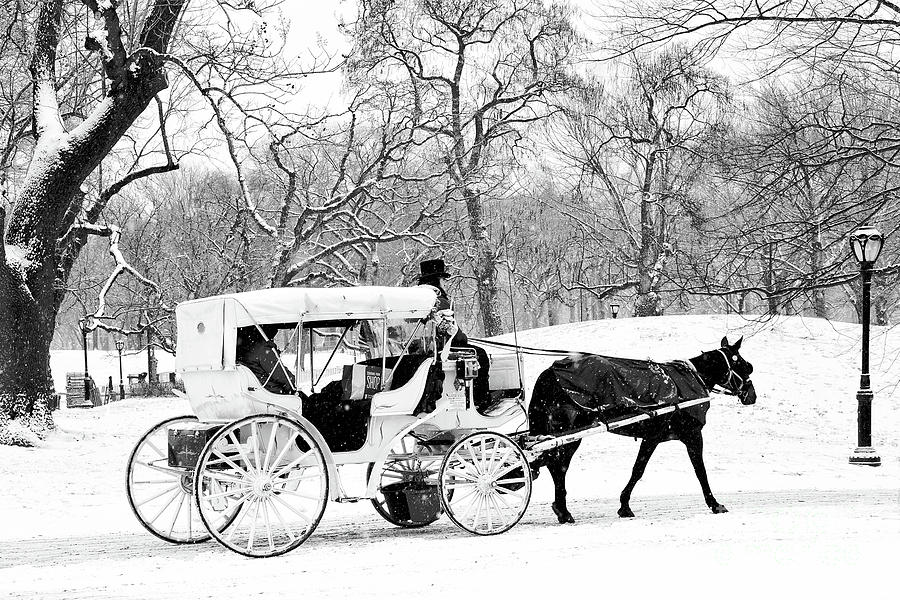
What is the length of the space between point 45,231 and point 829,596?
598 inches

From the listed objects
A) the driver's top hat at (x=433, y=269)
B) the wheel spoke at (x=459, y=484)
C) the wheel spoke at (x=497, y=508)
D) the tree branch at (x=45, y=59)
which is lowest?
the wheel spoke at (x=497, y=508)

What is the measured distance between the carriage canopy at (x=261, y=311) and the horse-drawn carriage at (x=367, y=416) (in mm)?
12

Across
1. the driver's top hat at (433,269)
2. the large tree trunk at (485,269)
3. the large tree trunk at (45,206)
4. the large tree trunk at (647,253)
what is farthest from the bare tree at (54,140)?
the large tree trunk at (647,253)

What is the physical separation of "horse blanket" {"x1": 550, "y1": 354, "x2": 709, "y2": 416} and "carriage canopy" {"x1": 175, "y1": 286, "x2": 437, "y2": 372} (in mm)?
1930

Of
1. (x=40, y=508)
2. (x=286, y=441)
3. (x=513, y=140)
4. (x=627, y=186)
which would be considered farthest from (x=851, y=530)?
(x=627, y=186)

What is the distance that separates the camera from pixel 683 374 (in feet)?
35.3

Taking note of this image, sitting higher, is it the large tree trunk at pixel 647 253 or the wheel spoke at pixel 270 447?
the large tree trunk at pixel 647 253

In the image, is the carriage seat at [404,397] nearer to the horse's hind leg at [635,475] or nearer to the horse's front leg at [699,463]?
the horse's hind leg at [635,475]

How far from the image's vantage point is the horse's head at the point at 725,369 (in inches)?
440

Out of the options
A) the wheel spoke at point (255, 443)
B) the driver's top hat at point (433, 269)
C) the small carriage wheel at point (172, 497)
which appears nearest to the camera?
the wheel spoke at point (255, 443)

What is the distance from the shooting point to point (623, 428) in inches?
409

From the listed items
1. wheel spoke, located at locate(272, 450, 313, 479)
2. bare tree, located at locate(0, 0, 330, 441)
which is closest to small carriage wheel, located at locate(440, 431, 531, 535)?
wheel spoke, located at locate(272, 450, 313, 479)

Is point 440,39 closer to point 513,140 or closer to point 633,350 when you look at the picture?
point 513,140

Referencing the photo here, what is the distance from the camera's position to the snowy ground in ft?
22.0
